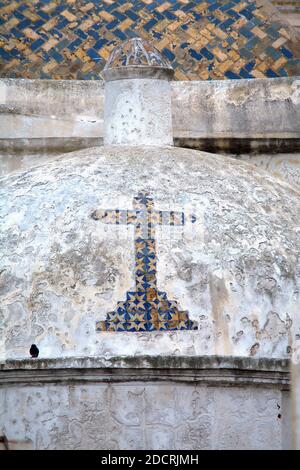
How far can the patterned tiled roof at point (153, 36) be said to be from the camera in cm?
1645

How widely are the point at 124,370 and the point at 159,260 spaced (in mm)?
904

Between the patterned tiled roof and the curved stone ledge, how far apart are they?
5818mm

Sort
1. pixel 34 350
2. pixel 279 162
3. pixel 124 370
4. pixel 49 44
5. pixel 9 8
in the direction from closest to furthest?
pixel 124 370
pixel 34 350
pixel 279 162
pixel 49 44
pixel 9 8

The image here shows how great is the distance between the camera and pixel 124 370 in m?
10.8

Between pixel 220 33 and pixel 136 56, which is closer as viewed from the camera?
pixel 136 56

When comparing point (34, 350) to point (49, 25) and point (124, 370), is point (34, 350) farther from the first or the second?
point (49, 25)

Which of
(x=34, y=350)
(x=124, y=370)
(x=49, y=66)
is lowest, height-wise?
(x=124, y=370)

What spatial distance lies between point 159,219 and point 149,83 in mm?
1466

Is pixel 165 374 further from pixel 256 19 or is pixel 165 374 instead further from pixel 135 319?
pixel 256 19

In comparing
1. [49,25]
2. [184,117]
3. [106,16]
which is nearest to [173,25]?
[106,16]

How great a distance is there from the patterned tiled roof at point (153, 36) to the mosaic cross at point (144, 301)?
4.86 metres

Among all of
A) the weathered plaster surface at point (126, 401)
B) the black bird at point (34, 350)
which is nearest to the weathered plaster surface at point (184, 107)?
the black bird at point (34, 350)

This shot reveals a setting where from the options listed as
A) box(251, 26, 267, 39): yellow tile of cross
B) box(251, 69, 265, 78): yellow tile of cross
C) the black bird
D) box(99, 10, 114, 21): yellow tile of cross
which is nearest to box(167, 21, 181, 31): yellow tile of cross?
box(99, 10, 114, 21): yellow tile of cross

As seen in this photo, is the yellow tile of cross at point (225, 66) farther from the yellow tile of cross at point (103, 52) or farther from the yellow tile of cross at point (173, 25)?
the yellow tile of cross at point (103, 52)
